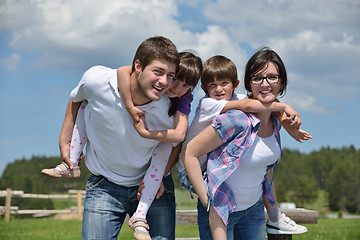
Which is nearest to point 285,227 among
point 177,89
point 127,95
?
point 177,89

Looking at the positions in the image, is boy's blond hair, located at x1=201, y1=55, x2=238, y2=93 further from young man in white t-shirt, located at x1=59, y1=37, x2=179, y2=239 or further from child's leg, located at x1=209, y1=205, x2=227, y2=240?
→ child's leg, located at x1=209, y1=205, x2=227, y2=240

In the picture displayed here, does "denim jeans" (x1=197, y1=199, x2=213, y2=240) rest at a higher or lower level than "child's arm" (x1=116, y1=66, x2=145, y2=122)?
lower

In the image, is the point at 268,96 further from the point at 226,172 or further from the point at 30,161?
the point at 30,161

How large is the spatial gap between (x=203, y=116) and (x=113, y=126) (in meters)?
0.62

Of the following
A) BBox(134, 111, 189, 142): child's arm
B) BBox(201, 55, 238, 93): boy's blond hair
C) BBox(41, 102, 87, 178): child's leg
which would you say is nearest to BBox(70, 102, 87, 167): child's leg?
BBox(41, 102, 87, 178): child's leg

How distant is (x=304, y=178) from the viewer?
218 feet

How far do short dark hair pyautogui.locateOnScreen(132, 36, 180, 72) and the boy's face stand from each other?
0.44 meters

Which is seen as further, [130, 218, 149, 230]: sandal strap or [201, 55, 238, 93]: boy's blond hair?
[201, 55, 238, 93]: boy's blond hair

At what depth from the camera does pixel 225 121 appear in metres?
2.58

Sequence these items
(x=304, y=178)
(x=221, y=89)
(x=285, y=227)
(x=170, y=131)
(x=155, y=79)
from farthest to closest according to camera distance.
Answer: (x=304, y=178), (x=285, y=227), (x=221, y=89), (x=170, y=131), (x=155, y=79)

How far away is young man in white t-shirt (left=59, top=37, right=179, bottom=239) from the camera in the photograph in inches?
103

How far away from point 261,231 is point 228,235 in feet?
1.01

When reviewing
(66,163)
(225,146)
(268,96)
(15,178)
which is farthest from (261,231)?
(15,178)

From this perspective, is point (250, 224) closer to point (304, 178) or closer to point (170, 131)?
point (170, 131)
